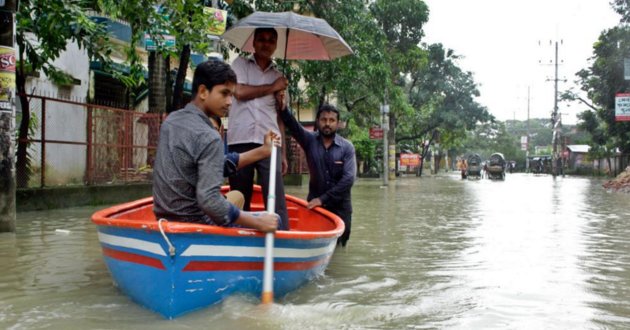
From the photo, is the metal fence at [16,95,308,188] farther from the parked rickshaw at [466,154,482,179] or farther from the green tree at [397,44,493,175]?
the parked rickshaw at [466,154,482,179]

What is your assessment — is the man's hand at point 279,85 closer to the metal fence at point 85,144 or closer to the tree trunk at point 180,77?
the metal fence at point 85,144

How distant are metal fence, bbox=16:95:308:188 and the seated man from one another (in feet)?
25.6

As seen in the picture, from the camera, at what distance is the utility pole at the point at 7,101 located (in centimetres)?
688

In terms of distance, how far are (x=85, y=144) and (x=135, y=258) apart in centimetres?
843

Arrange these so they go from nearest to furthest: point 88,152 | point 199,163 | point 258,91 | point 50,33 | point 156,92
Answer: point 199,163 < point 258,91 < point 50,33 < point 88,152 < point 156,92

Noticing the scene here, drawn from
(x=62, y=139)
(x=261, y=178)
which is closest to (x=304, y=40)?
(x=261, y=178)

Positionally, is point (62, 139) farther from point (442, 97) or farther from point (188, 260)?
point (442, 97)

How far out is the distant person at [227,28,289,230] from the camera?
466 cm

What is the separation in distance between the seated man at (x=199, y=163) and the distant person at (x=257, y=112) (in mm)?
935

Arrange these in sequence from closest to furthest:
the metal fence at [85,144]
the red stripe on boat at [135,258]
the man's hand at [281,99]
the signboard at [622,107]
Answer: the red stripe on boat at [135,258] → the man's hand at [281,99] → the metal fence at [85,144] → the signboard at [622,107]

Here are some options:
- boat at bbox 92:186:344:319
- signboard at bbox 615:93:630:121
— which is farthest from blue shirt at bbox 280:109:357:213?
signboard at bbox 615:93:630:121

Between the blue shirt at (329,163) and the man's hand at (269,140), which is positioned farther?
the blue shirt at (329,163)

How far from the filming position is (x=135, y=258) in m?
3.54

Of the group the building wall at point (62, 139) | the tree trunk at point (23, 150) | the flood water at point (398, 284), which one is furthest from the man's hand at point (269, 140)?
the building wall at point (62, 139)
